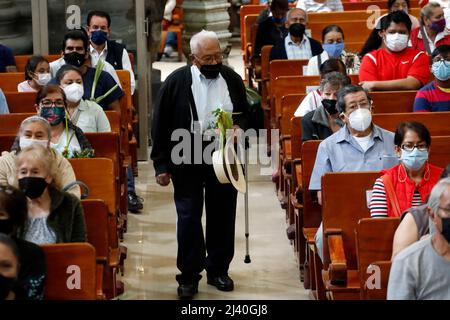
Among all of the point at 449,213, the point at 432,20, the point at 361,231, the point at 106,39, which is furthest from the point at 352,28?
the point at 449,213

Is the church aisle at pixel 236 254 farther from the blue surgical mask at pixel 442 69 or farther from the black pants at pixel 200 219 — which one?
the blue surgical mask at pixel 442 69

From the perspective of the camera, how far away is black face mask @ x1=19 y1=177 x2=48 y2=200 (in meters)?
6.14

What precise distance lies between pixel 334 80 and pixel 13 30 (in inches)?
159

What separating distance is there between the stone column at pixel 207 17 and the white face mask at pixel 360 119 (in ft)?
25.5

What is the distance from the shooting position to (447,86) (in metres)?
8.45

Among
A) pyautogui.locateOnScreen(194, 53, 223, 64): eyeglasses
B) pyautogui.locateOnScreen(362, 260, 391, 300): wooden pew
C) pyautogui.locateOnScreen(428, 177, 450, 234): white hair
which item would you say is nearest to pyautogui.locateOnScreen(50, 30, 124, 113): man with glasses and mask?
pyautogui.locateOnScreen(194, 53, 223, 64): eyeglasses

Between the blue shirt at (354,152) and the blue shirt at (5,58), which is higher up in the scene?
the blue shirt at (5,58)

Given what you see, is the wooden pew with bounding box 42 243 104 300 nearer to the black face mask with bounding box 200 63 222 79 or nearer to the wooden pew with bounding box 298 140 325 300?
the wooden pew with bounding box 298 140 325 300

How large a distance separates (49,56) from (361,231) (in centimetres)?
471

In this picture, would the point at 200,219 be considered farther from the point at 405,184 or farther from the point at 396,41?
the point at 396,41

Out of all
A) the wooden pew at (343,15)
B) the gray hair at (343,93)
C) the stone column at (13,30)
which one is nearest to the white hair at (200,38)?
the gray hair at (343,93)

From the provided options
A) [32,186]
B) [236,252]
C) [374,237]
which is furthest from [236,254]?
[32,186]

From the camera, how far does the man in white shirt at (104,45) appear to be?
9.84 metres

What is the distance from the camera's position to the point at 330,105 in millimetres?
7859
